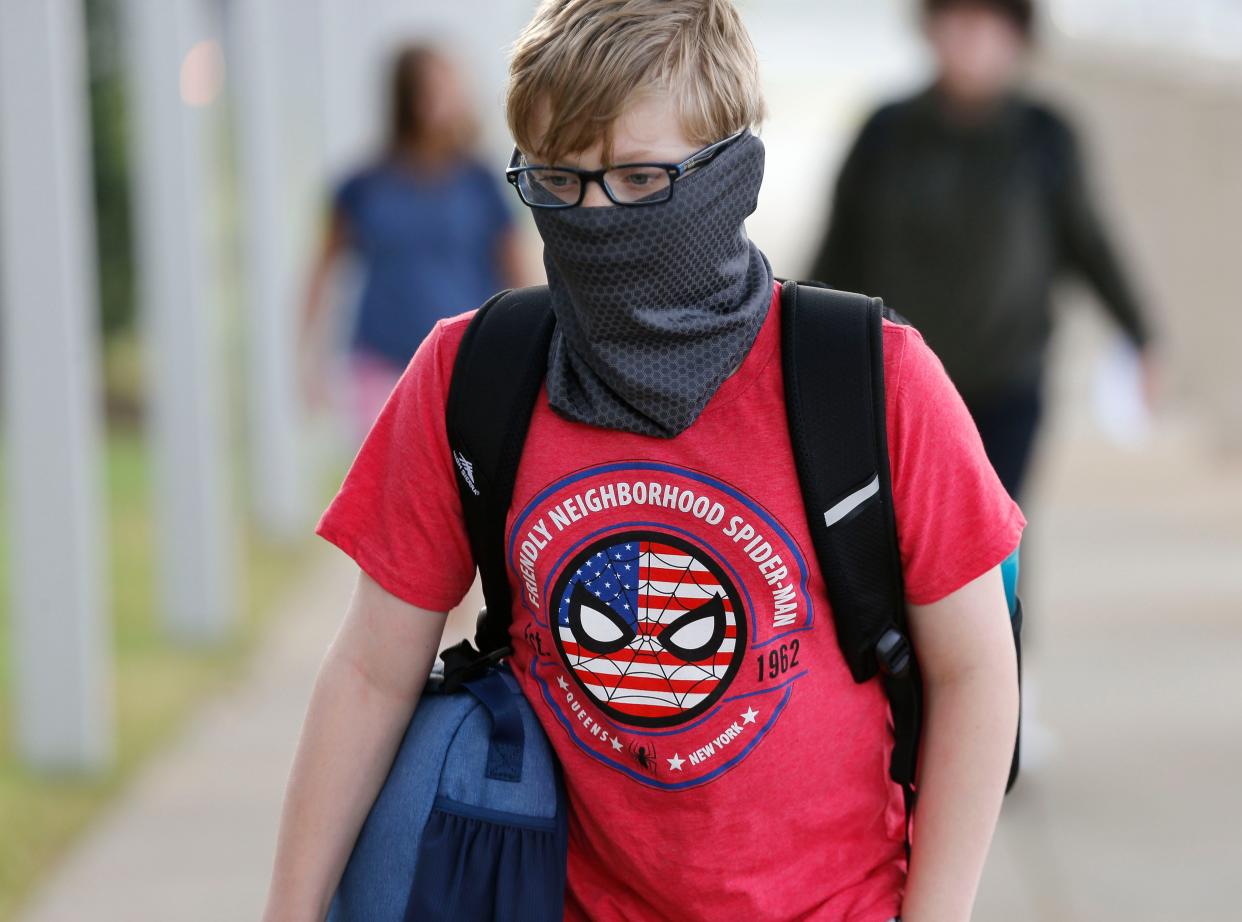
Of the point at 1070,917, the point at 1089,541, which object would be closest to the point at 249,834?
the point at 1070,917

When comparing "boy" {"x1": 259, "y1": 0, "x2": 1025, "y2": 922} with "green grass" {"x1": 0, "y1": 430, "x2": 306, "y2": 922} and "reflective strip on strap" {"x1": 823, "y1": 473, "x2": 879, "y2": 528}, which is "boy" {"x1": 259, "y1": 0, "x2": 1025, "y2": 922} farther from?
"green grass" {"x1": 0, "y1": 430, "x2": 306, "y2": 922}

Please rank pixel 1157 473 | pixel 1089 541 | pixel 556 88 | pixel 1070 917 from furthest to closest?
pixel 1157 473 < pixel 1089 541 < pixel 1070 917 < pixel 556 88

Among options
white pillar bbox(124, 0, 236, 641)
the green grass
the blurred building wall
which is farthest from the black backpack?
the blurred building wall

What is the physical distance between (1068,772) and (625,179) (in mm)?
4076

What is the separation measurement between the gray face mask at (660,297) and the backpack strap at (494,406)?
0.14 feet

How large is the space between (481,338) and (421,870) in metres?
0.57

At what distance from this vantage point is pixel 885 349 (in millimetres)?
1823

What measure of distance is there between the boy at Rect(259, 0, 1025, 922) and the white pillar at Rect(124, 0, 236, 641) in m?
5.15

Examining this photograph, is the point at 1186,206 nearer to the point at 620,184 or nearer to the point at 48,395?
the point at 48,395

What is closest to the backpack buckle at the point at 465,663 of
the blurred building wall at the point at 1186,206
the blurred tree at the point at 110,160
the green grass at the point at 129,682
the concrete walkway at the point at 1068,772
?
the concrete walkway at the point at 1068,772

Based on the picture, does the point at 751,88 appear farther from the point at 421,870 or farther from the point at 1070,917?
the point at 1070,917

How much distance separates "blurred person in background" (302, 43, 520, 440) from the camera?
20.4 ft

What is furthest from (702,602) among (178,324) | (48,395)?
(178,324)

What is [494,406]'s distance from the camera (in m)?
1.88
